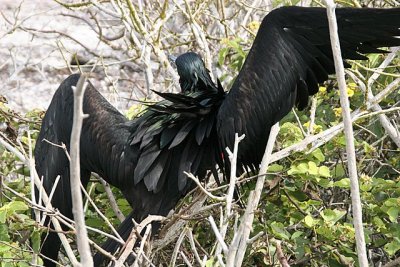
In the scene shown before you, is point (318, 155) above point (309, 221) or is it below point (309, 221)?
above

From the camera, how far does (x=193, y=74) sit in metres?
3.26

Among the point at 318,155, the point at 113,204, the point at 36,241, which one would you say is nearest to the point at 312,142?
the point at 318,155

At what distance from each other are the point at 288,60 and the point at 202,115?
34 cm

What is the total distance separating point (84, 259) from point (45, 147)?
6.20ft

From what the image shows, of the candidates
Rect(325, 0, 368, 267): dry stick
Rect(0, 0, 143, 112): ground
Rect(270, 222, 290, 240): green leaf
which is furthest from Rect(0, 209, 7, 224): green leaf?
Rect(0, 0, 143, 112): ground

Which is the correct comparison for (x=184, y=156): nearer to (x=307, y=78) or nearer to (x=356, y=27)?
(x=307, y=78)

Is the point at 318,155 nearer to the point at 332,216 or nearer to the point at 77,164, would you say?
the point at 332,216

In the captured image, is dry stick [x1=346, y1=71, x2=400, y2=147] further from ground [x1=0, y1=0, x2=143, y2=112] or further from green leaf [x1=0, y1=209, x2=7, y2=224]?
ground [x1=0, y1=0, x2=143, y2=112]

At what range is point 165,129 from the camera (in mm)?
3031

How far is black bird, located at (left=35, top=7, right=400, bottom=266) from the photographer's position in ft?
9.30

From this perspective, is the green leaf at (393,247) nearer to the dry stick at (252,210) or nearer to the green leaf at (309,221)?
the green leaf at (309,221)

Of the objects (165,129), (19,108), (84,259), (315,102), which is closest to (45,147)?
(165,129)

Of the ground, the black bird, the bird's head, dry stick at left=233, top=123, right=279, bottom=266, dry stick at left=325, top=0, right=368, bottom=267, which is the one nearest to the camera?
dry stick at left=325, top=0, right=368, bottom=267

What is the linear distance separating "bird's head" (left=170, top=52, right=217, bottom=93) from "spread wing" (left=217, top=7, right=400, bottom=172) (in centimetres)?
30
